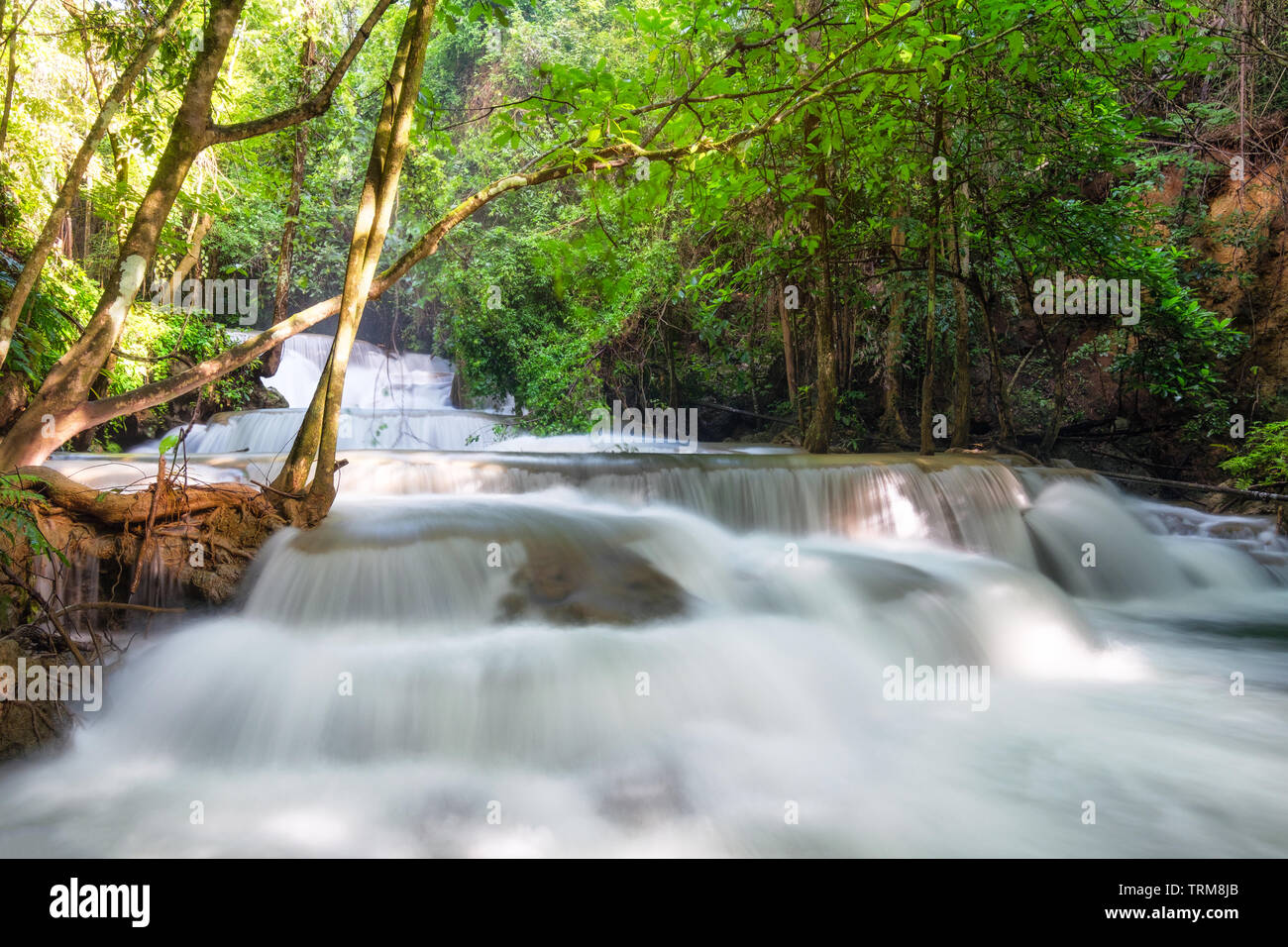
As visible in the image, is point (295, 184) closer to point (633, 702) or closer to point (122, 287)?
point (122, 287)

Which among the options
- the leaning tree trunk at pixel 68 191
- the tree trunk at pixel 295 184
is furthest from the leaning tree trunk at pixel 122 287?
the tree trunk at pixel 295 184

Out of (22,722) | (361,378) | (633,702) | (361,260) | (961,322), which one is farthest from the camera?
(361,378)

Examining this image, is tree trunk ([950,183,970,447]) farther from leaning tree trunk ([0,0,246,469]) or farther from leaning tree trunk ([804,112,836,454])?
leaning tree trunk ([0,0,246,469])

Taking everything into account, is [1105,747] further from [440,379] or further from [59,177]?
[440,379]

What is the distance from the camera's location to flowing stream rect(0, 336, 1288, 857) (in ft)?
9.42

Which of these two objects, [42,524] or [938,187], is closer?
[42,524]

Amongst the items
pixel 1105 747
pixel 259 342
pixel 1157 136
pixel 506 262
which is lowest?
pixel 1105 747

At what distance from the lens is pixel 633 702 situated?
145 inches

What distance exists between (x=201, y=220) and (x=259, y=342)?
8.81 meters

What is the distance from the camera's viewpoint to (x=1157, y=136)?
11.1 m

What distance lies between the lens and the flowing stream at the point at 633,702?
287cm

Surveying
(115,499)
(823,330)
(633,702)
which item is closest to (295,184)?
(115,499)

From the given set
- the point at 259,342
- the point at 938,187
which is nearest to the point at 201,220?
the point at 259,342
